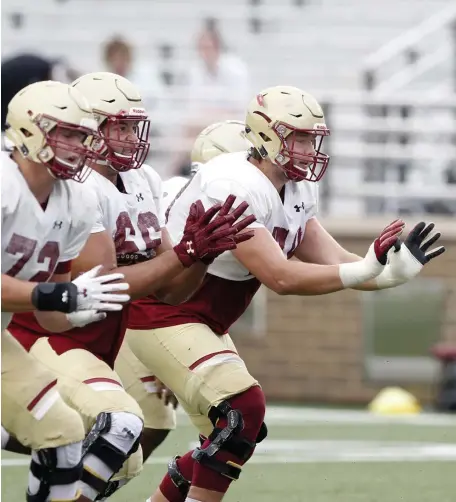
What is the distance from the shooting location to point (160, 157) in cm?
1209

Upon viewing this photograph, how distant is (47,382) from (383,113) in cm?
821

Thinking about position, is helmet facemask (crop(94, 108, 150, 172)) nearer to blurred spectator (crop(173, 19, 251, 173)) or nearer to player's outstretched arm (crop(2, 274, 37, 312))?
player's outstretched arm (crop(2, 274, 37, 312))

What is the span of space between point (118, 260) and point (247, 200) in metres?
0.53

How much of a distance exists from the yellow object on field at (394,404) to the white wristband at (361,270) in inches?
232

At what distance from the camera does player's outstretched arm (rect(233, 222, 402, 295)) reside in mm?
4926

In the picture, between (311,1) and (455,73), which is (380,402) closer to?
(455,73)

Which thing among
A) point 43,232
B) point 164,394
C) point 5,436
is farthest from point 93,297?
point 164,394

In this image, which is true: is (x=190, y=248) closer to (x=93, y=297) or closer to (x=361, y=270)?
(x=93, y=297)

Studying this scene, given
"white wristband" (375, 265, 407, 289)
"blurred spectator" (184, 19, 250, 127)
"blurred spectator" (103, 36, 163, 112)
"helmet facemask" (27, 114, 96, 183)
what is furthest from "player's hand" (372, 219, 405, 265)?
"blurred spectator" (184, 19, 250, 127)

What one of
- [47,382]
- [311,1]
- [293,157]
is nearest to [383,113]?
[311,1]

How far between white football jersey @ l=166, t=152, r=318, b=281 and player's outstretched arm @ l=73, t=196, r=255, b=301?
0.38 metres

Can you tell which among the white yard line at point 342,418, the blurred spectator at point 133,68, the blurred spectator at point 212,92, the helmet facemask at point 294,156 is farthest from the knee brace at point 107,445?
the blurred spectator at point 212,92

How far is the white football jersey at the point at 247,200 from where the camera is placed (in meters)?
5.19

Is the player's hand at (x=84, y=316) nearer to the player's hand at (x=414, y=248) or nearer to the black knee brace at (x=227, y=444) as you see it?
the black knee brace at (x=227, y=444)
